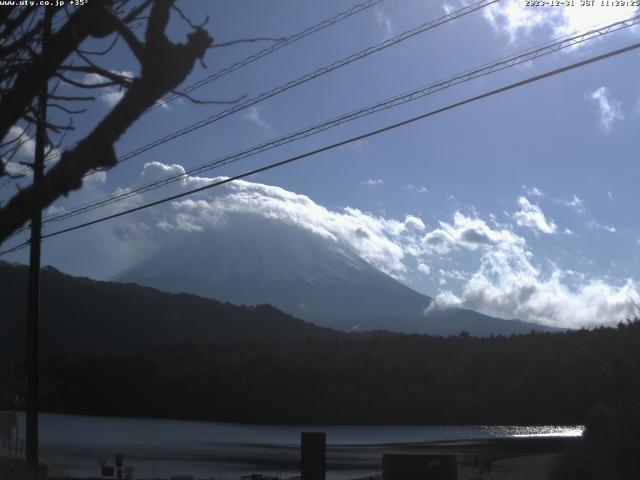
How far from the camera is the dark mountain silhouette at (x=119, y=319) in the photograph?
342 feet

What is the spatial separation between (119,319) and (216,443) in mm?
60647

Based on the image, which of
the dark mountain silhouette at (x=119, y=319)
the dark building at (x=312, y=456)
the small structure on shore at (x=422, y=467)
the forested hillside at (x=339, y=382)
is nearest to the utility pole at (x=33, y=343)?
the small structure on shore at (x=422, y=467)

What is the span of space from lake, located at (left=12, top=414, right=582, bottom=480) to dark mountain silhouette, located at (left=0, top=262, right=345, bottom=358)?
43.7 feet

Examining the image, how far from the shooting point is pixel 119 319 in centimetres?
12481

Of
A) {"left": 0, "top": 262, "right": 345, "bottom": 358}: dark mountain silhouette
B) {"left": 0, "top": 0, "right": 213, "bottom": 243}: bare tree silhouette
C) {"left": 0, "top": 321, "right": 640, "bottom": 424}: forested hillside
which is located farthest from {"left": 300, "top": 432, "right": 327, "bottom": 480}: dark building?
{"left": 0, "top": 262, "right": 345, "bottom": 358}: dark mountain silhouette

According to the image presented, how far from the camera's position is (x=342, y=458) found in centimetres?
5391

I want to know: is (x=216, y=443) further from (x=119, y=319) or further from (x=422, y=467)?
(x=119, y=319)

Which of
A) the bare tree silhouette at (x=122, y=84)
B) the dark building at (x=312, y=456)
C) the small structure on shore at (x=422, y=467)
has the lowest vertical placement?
the small structure on shore at (x=422, y=467)

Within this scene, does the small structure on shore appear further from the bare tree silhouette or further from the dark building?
the bare tree silhouette

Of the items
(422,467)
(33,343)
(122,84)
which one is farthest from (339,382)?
(122,84)

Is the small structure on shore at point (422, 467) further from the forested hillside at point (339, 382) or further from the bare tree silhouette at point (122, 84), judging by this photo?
the forested hillside at point (339, 382)

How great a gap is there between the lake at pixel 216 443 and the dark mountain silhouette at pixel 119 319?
13.3m

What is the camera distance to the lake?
46000 millimetres

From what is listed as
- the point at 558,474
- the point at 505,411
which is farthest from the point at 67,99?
the point at 505,411
